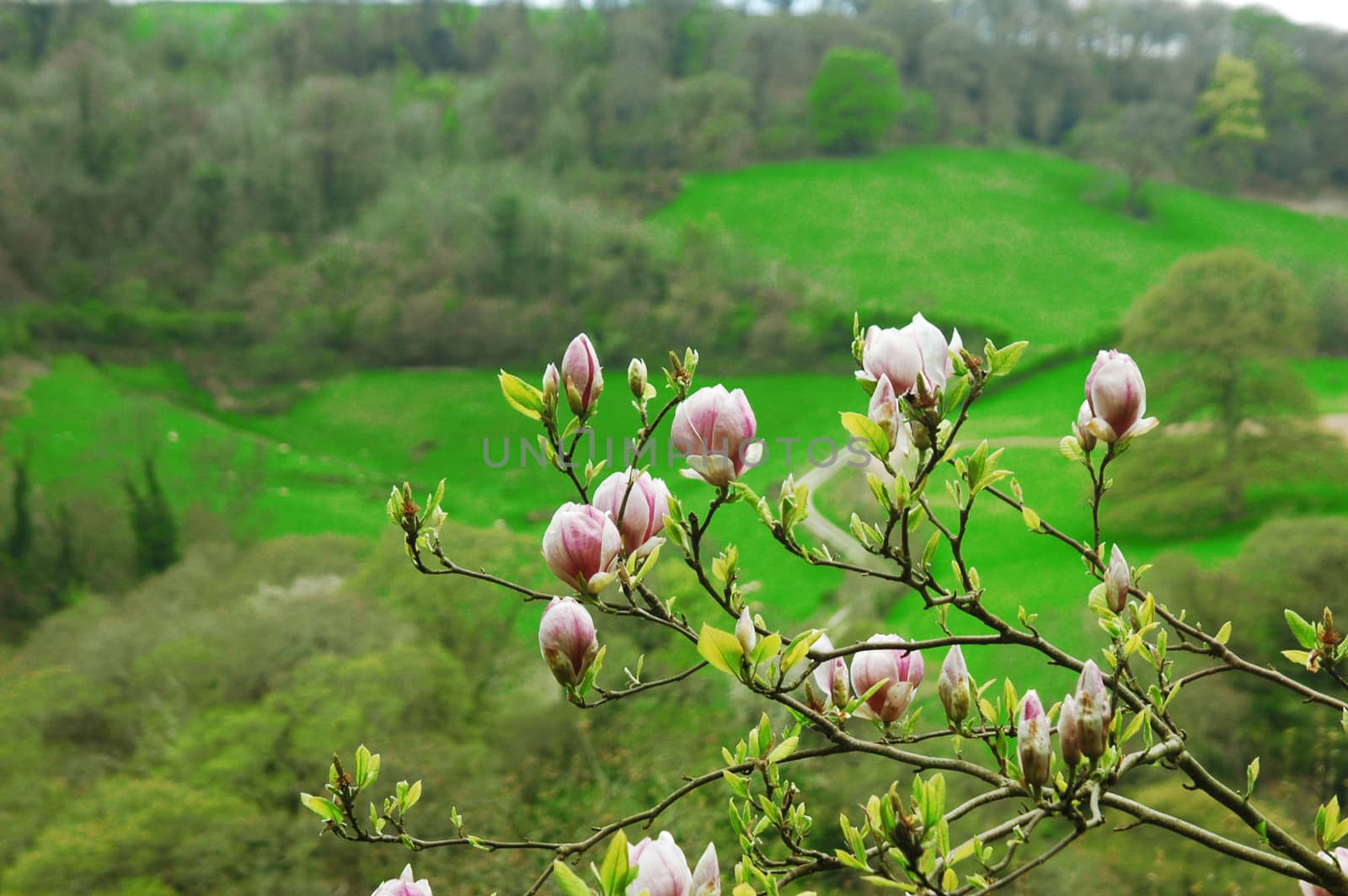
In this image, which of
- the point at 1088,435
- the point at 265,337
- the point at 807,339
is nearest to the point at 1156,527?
the point at 807,339

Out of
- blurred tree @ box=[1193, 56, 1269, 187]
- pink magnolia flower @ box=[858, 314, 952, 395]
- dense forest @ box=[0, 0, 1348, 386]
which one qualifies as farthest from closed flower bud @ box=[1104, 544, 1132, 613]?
blurred tree @ box=[1193, 56, 1269, 187]

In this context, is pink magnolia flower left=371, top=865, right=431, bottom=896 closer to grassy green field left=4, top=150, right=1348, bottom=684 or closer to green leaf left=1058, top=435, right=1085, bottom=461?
green leaf left=1058, top=435, right=1085, bottom=461

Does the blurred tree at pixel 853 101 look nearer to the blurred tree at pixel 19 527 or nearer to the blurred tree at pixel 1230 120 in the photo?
the blurred tree at pixel 1230 120

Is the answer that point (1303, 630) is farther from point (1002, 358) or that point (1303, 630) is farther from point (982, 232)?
point (982, 232)

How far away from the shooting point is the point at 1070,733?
0.81 meters

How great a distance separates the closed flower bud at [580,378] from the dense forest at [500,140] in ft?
56.8

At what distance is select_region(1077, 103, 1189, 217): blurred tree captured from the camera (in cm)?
2630

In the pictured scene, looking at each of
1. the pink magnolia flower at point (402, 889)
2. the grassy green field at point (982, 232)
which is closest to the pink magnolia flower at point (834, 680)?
the pink magnolia flower at point (402, 889)

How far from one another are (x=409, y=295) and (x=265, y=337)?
3.52m

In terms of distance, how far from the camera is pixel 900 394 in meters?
0.97

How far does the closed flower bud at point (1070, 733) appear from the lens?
0.81m

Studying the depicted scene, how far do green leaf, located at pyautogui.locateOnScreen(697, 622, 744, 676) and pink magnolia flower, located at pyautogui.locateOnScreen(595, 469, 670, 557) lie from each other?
21cm

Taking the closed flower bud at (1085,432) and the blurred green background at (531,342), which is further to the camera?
the blurred green background at (531,342)

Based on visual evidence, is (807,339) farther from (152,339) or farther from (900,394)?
(900,394)
